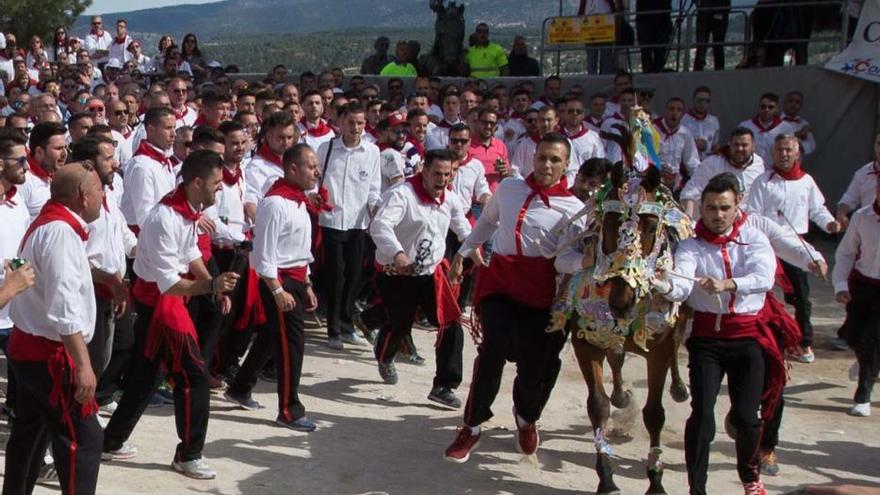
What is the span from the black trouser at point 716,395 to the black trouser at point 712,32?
33.8 ft

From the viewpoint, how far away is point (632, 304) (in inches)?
237

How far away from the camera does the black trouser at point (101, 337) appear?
607cm

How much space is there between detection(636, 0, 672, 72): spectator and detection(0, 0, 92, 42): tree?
83.0 ft

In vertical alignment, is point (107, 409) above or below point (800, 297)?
below

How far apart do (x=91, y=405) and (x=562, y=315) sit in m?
2.61

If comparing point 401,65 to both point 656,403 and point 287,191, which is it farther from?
point 656,403

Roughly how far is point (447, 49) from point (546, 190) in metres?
11.9

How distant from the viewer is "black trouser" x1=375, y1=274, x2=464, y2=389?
8.05 m

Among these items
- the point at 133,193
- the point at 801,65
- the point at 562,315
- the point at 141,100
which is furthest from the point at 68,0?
the point at 562,315

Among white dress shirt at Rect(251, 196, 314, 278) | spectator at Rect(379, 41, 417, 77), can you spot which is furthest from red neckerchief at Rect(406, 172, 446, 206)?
spectator at Rect(379, 41, 417, 77)

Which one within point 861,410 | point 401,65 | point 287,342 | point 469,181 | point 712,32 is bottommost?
point 861,410

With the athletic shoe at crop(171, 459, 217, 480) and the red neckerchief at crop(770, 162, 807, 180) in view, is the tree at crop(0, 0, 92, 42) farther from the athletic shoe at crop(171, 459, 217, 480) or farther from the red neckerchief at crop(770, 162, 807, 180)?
the athletic shoe at crop(171, 459, 217, 480)

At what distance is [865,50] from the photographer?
46.8 feet

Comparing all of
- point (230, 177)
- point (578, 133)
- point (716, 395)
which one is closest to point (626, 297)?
point (716, 395)
